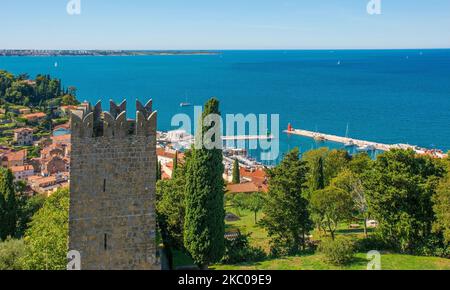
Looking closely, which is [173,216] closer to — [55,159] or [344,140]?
[55,159]

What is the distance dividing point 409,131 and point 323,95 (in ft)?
185

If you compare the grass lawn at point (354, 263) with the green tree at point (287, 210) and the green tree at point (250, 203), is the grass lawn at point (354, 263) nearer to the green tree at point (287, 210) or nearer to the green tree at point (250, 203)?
the green tree at point (287, 210)

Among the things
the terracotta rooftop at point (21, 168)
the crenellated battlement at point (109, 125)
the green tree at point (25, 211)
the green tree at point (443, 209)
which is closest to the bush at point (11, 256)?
the green tree at point (25, 211)

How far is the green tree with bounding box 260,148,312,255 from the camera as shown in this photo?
2256 centimetres

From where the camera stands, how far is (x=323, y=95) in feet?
493

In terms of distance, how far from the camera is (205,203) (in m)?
19.7

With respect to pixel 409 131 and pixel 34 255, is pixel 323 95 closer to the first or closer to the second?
pixel 409 131

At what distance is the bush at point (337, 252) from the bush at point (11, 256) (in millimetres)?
12862

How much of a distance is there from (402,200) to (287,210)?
547cm

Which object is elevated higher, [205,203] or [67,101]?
[67,101]

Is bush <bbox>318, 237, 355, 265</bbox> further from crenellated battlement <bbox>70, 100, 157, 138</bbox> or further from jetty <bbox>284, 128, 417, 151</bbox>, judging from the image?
jetty <bbox>284, 128, 417, 151</bbox>

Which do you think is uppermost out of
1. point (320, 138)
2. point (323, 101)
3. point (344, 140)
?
point (323, 101)

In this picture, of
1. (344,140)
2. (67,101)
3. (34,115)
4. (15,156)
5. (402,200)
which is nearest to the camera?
(402,200)

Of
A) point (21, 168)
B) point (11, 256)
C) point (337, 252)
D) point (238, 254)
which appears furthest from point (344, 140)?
point (11, 256)
